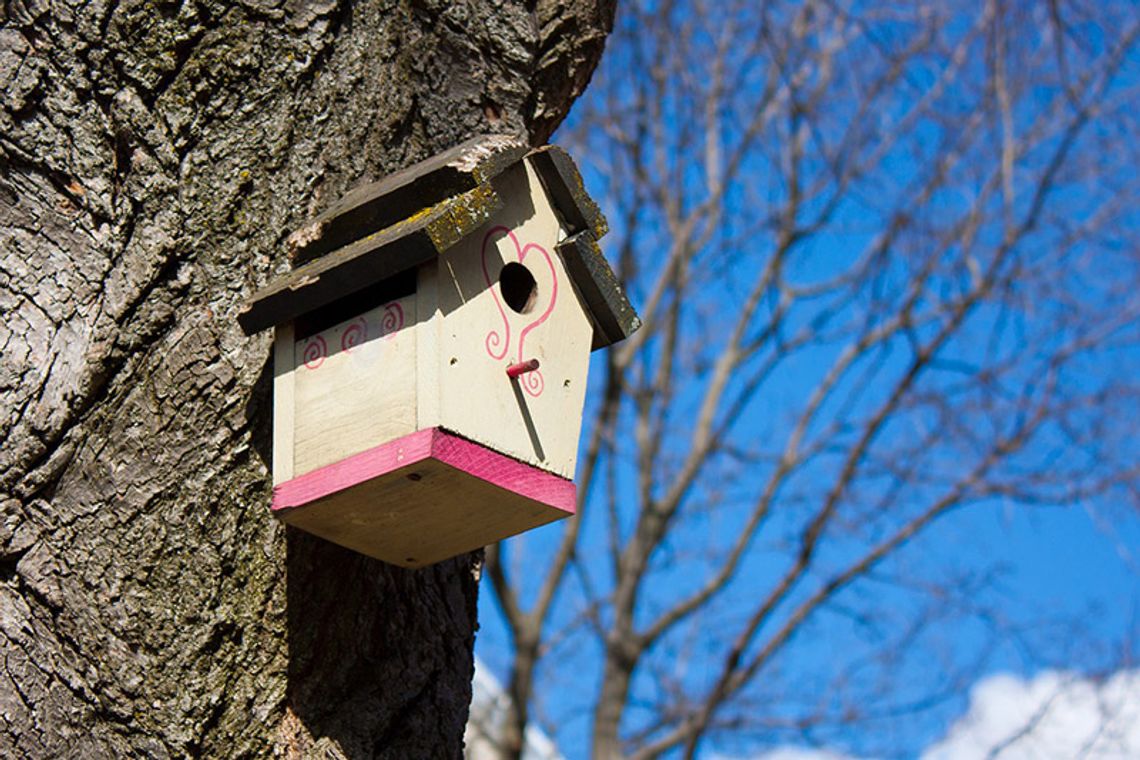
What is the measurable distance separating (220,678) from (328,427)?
37 cm

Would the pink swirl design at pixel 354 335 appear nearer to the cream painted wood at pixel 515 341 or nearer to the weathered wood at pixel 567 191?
the cream painted wood at pixel 515 341

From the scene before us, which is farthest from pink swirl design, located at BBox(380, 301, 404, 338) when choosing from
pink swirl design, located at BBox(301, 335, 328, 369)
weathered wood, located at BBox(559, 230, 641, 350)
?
weathered wood, located at BBox(559, 230, 641, 350)

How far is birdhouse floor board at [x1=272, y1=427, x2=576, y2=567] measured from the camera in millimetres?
1899

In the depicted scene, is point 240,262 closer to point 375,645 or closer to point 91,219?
point 91,219

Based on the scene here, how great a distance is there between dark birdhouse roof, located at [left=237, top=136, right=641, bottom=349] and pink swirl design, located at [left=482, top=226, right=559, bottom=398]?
0.20ft

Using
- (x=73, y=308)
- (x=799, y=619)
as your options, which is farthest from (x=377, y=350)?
(x=799, y=619)

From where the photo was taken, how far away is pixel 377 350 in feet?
6.55

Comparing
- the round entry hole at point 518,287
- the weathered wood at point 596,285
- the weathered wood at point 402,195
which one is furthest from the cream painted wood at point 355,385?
the weathered wood at point 596,285

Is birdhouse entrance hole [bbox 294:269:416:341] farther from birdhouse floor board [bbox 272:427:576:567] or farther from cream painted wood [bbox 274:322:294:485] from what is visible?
birdhouse floor board [bbox 272:427:576:567]

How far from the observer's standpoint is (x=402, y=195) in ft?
6.72

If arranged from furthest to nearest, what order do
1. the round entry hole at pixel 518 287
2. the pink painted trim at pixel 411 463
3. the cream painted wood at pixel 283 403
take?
the round entry hole at pixel 518 287
the cream painted wood at pixel 283 403
the pink painted trim at pixel 411 463

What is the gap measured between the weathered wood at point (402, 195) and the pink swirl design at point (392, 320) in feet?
0.42

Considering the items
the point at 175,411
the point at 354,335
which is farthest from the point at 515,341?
the point at 175,411

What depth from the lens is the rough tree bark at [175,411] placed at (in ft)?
6.30
